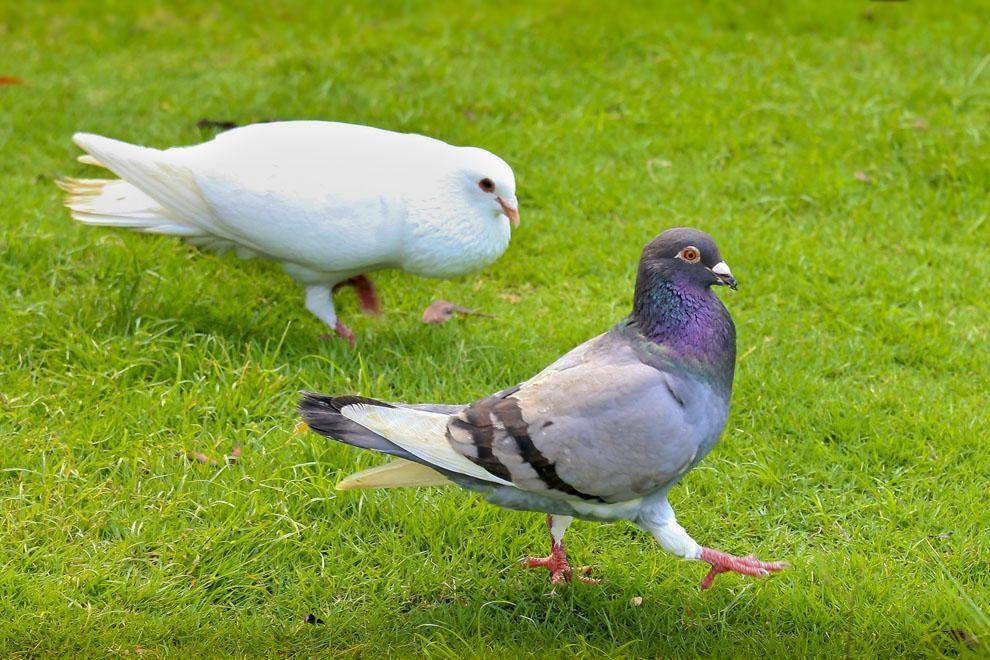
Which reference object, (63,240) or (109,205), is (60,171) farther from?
(109,205)

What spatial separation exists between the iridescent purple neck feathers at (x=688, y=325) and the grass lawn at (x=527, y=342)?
2.51 ft

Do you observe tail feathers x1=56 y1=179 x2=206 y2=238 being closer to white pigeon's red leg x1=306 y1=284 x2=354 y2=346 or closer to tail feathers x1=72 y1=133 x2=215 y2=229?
tail feathers x1=72 y1=133 x2=215 y2=229

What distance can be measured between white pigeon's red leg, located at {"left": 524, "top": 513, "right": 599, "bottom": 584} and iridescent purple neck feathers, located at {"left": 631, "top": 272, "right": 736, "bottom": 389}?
0.64 metres

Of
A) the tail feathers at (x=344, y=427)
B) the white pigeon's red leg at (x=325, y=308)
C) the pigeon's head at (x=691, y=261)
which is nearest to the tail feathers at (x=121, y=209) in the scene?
the white pigeon's red leg at (x=325, y=308)

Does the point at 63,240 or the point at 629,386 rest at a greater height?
the point at 629,386

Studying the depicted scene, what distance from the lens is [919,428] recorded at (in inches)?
163

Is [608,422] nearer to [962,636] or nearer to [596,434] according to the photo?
[596,434]

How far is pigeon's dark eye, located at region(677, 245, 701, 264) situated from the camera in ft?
10.9

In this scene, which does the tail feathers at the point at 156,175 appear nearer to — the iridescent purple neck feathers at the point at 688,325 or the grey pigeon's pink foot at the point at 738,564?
the iridescent purple neck feathers at the point at 688,325

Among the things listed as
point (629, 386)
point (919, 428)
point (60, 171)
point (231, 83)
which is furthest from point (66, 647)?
point (231, 83)

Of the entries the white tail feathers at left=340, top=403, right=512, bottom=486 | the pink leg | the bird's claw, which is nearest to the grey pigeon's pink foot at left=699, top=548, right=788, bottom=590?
the bird's claw

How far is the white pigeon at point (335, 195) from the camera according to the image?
4324mm

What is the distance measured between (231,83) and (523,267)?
9.06ft

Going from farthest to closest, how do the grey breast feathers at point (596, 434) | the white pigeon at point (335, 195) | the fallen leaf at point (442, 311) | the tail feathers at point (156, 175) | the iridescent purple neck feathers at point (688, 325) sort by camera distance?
the fallen leaf at point (442, 311), the tail feathers at point (156, 175), the white pigeon at point (335, 195), the iridescent purple neck feathers at point (688, 325), the grey breast feathers at point (596, 434)
